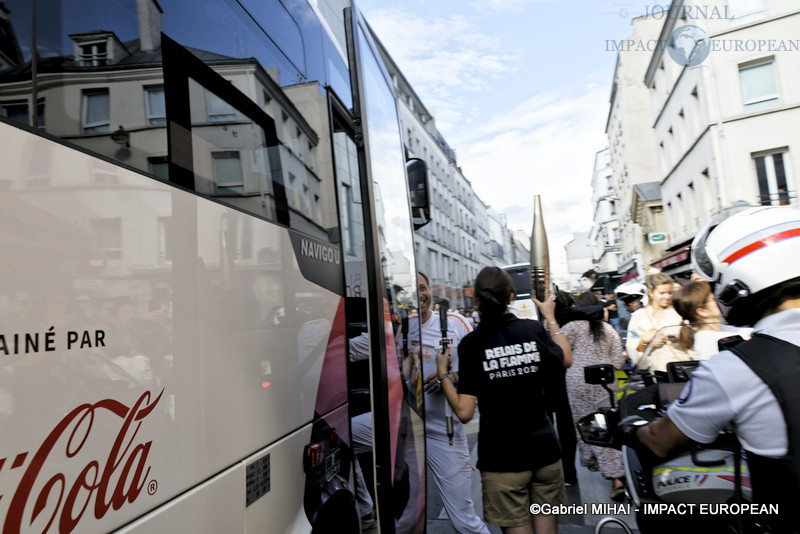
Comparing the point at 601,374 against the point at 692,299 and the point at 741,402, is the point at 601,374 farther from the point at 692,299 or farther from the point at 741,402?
the point at 692,299

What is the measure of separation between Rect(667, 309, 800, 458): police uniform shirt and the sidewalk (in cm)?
281

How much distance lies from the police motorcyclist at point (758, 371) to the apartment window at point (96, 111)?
1.81 m

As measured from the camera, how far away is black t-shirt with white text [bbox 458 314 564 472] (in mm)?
2779

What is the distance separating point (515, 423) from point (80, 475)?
2.20 metres

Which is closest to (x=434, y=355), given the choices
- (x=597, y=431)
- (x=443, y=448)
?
(x=443, y=448)

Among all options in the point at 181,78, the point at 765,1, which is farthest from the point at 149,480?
the point at 765,1

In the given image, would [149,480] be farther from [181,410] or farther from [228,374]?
[228,374]

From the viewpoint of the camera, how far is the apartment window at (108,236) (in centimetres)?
115

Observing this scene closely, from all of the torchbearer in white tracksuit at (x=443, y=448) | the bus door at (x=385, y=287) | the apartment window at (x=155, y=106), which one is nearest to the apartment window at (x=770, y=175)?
the torchbearer in white tracksuit at (x=443, y=448)

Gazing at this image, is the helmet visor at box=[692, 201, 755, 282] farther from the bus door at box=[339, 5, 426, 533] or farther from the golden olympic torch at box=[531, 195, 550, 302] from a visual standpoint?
the golden olympic torch at box=[531, 195, 550, 302]

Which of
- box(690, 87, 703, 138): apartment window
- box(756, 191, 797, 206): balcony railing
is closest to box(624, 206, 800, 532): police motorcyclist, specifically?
box(756, 191, 797, 206): balcony railing

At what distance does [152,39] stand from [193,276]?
0.71 metres

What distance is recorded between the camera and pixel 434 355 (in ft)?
13.3

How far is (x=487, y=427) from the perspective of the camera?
288 centimetres
